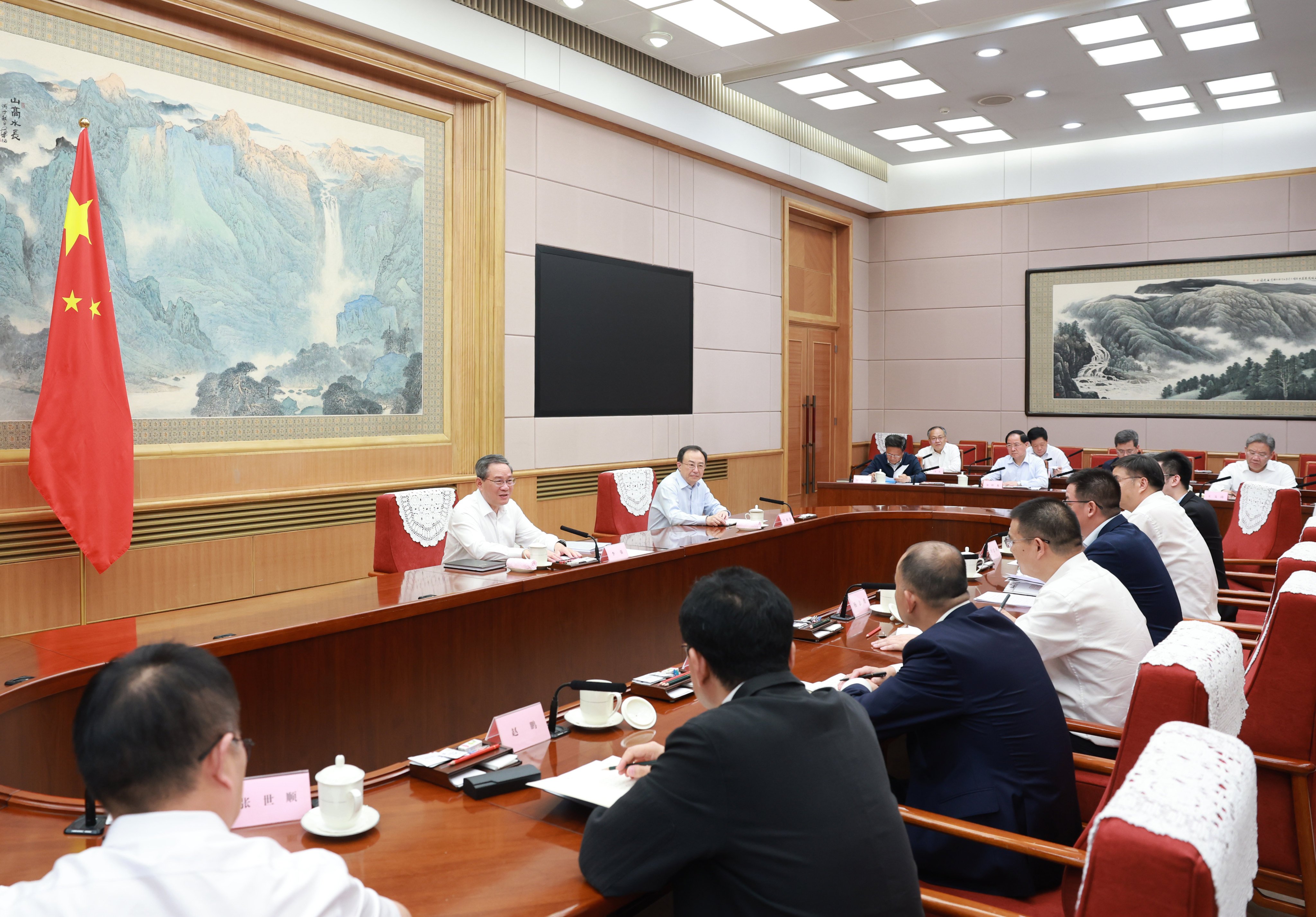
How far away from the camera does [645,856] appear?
1371 millimetres

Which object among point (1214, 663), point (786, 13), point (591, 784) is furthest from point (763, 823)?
point (786, 13)

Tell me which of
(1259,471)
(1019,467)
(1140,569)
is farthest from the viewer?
(1019,467)

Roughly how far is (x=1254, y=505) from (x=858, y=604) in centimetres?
354

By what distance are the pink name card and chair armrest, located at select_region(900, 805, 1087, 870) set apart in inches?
57.9

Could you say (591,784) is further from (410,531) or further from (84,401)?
(84,401)

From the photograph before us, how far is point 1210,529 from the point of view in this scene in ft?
14.6

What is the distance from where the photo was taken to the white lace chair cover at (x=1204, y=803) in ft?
3.36

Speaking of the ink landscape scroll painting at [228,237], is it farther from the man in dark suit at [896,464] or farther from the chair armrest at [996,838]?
the chair armrest at [996,838]

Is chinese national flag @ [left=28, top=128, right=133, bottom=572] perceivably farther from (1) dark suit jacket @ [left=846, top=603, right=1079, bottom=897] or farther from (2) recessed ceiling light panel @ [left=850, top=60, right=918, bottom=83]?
(2) recessed ceiling light panel @ [left=850, top=60, right=918, bottom=83]

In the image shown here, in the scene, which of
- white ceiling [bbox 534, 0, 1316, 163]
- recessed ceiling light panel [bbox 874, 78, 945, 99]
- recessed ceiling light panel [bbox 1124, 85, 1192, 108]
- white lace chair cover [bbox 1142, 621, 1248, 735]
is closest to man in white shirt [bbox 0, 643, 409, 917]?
white lace chair cover [bbox 1142, 621, 1248, 735]

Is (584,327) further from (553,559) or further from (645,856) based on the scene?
(645,856)

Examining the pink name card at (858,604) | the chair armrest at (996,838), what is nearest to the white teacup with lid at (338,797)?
the chair armrest at (996,838)

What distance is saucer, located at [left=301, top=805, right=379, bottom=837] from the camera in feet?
5.18

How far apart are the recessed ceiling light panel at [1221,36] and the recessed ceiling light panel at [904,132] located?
2.48 m
